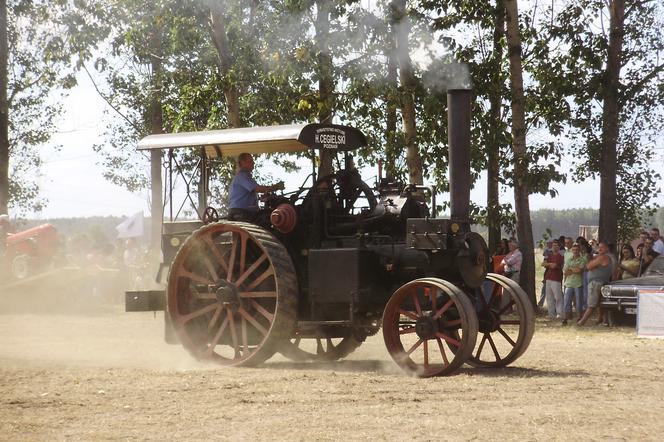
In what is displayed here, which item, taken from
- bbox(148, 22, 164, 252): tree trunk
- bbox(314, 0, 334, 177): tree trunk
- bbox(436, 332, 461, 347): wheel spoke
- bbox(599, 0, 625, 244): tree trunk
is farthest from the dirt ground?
bbox(148, 22, 164, 252): tree trunk

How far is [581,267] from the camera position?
18.3 meters

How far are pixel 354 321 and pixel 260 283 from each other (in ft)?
3.42

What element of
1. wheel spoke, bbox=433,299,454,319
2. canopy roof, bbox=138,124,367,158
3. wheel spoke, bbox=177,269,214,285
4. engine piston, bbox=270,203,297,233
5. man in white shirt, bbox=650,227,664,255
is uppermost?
canopy roof, bbox=138,124,367,158

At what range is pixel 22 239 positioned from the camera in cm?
2570

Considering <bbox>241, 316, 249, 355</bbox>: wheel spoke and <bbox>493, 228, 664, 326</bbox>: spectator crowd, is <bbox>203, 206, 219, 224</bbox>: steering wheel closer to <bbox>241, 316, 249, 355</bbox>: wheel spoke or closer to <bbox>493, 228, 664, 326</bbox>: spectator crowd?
<bbox>241, 316, 249, 355</bbox>: wheel spoke

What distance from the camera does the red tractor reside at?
24.6m

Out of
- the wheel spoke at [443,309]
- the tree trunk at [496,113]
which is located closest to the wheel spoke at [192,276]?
the wheel spoke at [443,309]

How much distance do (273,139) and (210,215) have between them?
1.28 metres

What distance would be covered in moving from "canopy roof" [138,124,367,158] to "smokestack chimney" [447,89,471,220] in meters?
1.36

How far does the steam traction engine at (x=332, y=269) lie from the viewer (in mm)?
10055

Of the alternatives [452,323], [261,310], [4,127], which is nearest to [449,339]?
[452,323]

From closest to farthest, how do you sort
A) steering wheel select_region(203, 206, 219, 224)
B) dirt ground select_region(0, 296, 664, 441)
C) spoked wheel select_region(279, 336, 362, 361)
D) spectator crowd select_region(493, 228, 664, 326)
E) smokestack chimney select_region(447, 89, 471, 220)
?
dirt ground select_region(0, 296, 664, 441), smokestack chimney select_region(447, 89, 471, 220), steering wheel select_region(203, 206, 219, 224), spoked wheel select_region(279, 336, 362, 361), spectator crowd select_region(493, 228, 664, 326)

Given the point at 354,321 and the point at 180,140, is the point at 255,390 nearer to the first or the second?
the point at 354,321

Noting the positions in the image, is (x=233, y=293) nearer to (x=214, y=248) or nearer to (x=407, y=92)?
(x=214, y=248)
